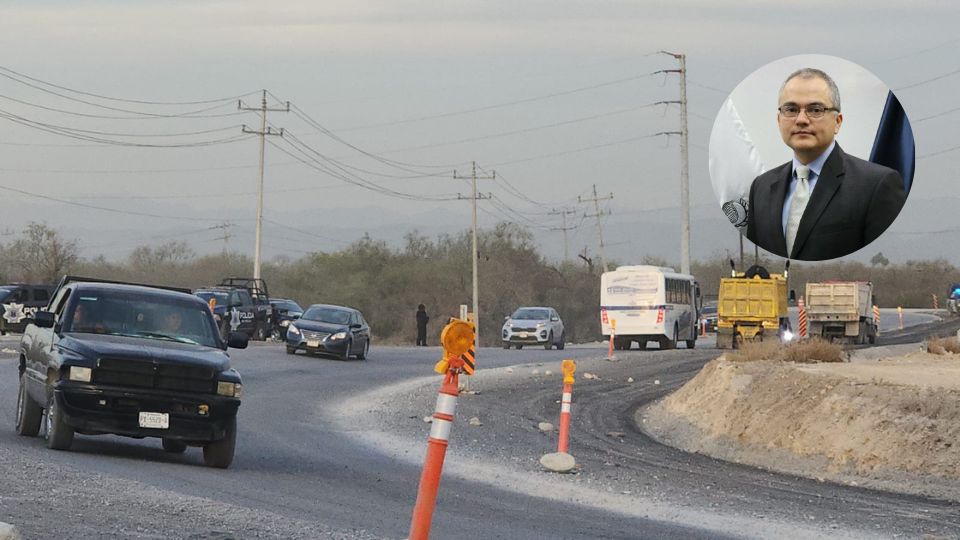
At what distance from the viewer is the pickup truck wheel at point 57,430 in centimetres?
1415

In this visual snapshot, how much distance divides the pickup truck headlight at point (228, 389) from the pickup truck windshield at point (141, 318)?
110cm

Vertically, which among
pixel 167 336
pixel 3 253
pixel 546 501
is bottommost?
pixel 546 501

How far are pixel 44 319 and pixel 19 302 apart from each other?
32.2m

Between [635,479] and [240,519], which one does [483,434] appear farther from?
[240,519]

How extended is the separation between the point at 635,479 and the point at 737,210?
12.6m

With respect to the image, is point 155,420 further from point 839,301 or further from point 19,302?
point 839,301

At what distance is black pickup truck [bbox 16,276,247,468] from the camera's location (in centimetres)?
1408

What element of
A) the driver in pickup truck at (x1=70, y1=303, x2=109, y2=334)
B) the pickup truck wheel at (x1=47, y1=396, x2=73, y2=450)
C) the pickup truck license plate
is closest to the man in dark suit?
the pickup truck license plate

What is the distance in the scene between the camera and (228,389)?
14539mm

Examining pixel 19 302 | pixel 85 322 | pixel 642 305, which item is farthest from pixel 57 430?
pixel 642 305

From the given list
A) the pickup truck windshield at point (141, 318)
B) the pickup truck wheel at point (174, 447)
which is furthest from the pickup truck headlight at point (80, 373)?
the pickup truck wheel at point (174, 447)

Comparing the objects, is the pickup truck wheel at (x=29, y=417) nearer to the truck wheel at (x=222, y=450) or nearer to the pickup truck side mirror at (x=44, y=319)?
the pickup truck side mirror at (x=44, y=319)

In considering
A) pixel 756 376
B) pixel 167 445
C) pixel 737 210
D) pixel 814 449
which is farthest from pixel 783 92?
pixel 756 376

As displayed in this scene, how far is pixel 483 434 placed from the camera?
72.0 feet
